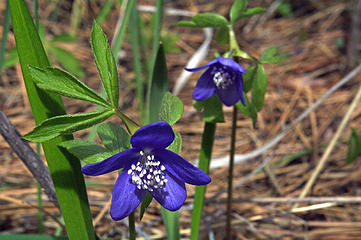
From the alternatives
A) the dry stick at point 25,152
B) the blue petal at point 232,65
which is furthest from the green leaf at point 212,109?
the dry stick at point 25,152

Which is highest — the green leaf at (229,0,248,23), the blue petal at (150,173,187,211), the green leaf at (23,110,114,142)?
the green leaf at (229,0,248,23)

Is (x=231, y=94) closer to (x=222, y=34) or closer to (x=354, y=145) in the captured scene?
(x=222, y=34)

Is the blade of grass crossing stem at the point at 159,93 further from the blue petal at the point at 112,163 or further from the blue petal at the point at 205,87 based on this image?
the blue petal at the point at 112,163

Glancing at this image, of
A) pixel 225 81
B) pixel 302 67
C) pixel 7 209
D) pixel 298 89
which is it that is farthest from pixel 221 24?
pixel 302 67

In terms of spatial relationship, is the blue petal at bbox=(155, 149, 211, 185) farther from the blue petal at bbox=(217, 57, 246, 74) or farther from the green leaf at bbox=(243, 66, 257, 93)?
the green leaf at bbox=(243, 66, 257, 93)

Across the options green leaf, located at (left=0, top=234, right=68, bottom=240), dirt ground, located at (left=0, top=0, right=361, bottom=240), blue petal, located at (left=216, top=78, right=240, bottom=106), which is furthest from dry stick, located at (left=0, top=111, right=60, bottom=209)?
blue petal, located at (left=216, top=78, right=240, bottom=106)

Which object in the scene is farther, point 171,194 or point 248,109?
point 248,109

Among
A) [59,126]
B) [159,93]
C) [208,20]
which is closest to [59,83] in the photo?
[59,126]
